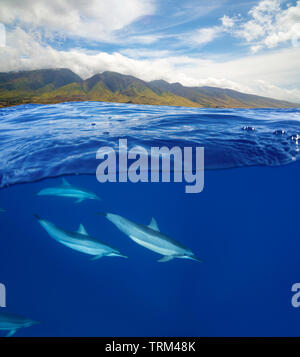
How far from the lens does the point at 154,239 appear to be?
14.4 ft

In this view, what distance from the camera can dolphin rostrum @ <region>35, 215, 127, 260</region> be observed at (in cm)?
454

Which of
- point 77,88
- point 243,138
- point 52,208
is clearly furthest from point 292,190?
point 77,88

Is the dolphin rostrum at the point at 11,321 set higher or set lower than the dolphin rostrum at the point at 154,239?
lower

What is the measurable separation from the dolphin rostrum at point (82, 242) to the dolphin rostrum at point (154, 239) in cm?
52

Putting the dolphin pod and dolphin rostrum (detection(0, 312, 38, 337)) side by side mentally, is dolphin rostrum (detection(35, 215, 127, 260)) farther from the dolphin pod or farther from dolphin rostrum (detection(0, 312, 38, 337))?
dolphin rostrum (detection(0, 312, 38, 337))

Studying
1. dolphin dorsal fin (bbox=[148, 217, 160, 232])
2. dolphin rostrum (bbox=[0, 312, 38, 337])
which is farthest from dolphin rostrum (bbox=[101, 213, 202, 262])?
dolphin rostrum (bbox=[0, 312, 38, 337])

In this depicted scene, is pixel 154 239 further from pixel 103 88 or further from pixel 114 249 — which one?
pixel 103 88

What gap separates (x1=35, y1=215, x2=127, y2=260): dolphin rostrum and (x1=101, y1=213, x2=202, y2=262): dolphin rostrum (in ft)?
1.72

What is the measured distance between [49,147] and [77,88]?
189ft

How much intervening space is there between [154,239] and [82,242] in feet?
5.01

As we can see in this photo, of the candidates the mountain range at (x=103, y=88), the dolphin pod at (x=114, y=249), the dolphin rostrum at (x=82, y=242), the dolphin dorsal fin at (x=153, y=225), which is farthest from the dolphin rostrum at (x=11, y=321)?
the mountain range at (x=103, y=88)

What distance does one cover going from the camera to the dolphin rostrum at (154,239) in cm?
431

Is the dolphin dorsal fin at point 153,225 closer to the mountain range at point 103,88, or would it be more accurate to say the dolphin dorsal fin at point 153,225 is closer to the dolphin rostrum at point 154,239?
the dolphin rostrum at point 154,239

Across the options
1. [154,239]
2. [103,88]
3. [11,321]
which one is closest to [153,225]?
[154,239]
